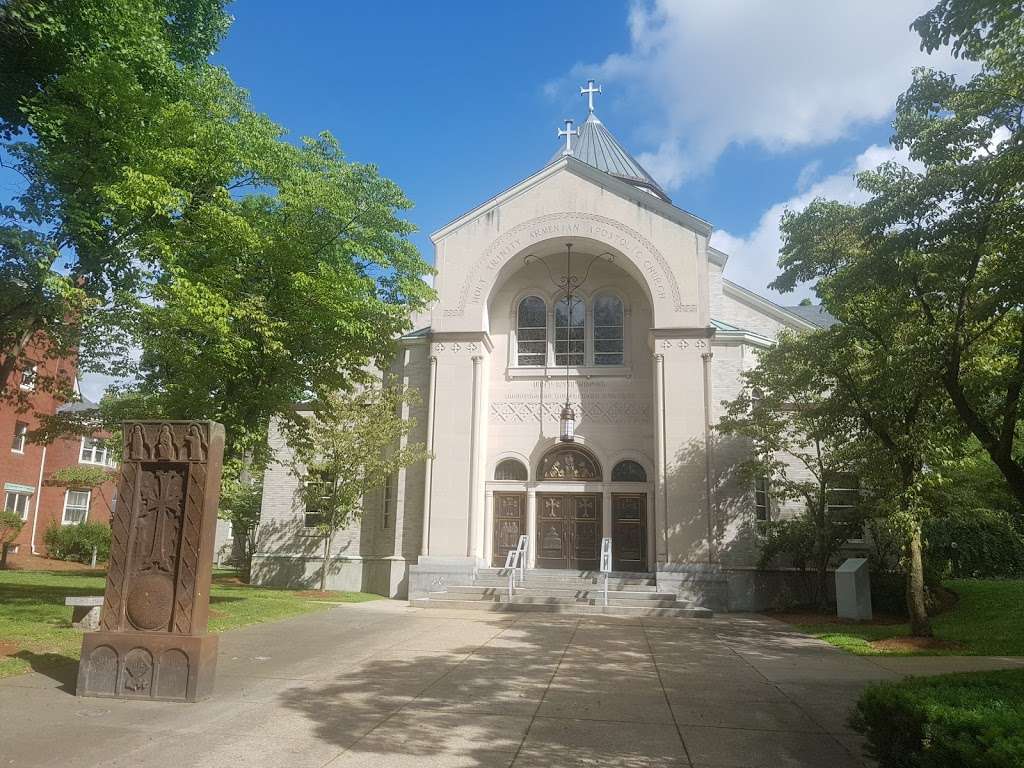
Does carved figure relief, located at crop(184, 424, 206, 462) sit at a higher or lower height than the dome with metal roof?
lower

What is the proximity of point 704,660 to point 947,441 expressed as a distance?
6.33 metres

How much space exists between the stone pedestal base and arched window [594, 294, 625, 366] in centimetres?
1704

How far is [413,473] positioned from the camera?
2153cm

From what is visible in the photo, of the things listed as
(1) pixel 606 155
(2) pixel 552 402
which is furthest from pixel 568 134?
(2) pixel 552 402

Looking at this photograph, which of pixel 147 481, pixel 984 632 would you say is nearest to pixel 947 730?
pixel 147 481

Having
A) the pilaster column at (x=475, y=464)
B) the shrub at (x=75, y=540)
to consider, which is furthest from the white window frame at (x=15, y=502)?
the pilaster column at (x=475, y=464)

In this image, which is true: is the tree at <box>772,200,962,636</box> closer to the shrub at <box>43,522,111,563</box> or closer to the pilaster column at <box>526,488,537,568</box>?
the pilaster column at <box>526,488,537,568</box>

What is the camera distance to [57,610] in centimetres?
1278

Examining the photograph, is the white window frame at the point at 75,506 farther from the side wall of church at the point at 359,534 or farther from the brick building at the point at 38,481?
the side wall of church at the point at 359,534

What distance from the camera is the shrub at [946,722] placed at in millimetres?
3971

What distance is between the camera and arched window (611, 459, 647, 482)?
21406mm

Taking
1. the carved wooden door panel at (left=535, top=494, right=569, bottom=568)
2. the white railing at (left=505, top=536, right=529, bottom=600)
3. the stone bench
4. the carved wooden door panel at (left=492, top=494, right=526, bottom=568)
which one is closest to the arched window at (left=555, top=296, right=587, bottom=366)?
the carved wooden door panel at (left=535, top=494, right=569, bottom=568)

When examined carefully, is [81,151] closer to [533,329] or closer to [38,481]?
[533,329]

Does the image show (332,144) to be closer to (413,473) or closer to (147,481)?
(413,473)
